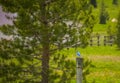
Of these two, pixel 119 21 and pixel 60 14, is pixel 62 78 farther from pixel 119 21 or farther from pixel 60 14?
pixel 119 21

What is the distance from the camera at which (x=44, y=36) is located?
1958 centimetres

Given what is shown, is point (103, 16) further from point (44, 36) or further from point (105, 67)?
point (44, 36)

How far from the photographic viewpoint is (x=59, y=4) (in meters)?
19.9

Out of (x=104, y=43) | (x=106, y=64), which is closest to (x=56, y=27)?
(x=106, y=64)

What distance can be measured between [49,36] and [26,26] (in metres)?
1.08

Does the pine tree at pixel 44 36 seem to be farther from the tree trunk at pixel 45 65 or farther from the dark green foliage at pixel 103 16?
the dark green foliage at pixel 103 16

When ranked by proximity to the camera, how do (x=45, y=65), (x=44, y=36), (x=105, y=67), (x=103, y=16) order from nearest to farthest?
(x=44, y=36) < (x=45, y=65) < (x=105, y=67) < (x=103, y=16)

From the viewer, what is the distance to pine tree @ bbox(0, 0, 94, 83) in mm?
19623

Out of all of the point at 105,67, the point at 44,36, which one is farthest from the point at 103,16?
the point at 44,36

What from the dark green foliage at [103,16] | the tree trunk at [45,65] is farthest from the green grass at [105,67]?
the dark green foliage at [103,16]

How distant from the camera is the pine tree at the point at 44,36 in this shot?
19.6 metres

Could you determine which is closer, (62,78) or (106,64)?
(62,78)

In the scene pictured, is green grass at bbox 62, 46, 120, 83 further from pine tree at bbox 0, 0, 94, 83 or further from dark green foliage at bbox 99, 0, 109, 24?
dark green foliage at bbox 99, 0, 109, 24

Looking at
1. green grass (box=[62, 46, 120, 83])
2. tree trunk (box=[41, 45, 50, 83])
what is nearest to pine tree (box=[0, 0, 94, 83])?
tree trunk (box=[41, 45, 50, 83])
